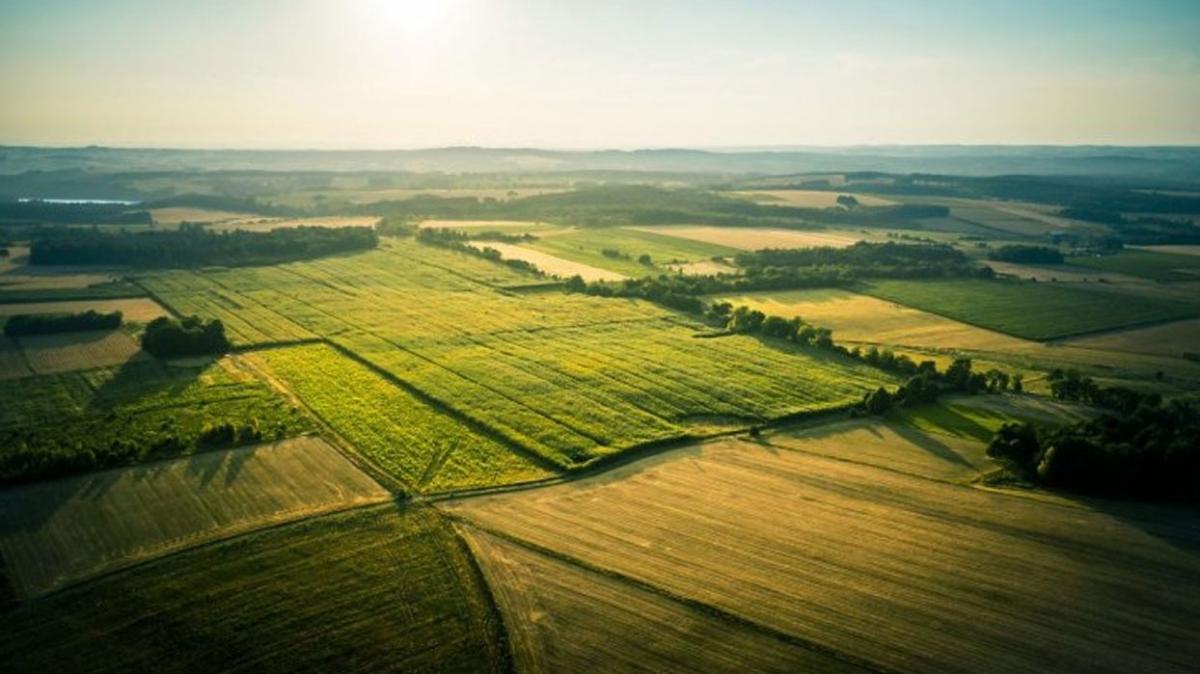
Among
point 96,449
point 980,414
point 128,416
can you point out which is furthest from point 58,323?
point 980,414

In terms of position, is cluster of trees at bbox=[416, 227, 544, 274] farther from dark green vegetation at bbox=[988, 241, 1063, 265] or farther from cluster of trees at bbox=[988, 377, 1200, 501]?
dark green vegetation at bbox=[988, 241, 1063, 265]

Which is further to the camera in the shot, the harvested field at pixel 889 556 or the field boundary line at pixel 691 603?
the harvested field at pixel 889 556

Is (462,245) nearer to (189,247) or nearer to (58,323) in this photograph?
(189,247)

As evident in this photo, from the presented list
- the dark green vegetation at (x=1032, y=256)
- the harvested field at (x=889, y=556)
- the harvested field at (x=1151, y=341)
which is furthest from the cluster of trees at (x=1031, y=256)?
the harvested field at (x=889, y=556)

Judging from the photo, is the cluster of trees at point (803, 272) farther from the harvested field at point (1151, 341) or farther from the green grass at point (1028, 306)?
the harvested field at point (1151, 341)

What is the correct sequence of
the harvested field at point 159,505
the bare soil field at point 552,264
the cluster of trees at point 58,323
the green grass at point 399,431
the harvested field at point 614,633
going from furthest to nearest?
the bare soil field at point 552,264, the cluster of trees at point 58,323, the green grass at point 399,431, the harvested field at point 159,505, the harvested field at point 614,633

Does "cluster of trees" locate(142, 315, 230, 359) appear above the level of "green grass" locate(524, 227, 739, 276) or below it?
below

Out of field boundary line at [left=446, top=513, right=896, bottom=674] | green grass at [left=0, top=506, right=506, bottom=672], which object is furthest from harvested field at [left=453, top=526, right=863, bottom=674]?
green grass at [left=0, top=506, right=506, bottom=672]
